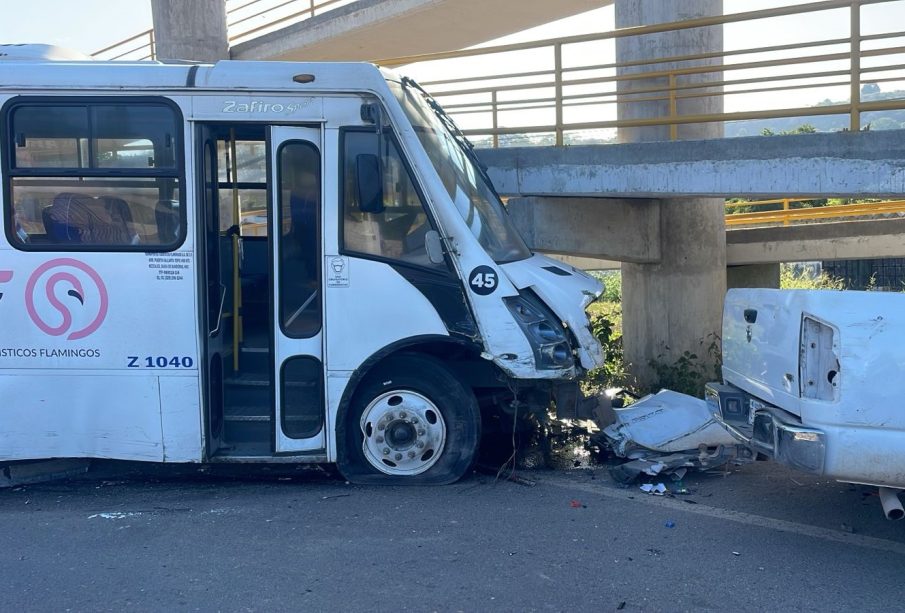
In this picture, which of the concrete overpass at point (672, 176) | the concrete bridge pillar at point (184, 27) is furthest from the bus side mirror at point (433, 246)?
the concrete bridge pillar at point (184, 27)

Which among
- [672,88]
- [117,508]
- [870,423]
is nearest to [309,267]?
[117,508]

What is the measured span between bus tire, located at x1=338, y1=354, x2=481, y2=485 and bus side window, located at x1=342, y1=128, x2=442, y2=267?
79 cm

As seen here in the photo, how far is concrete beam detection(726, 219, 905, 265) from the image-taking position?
12758 mm

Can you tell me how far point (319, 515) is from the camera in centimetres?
570

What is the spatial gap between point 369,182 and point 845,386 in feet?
10.9

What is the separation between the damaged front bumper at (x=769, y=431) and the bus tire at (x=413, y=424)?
1748 mm

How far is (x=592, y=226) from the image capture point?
10.1 metres

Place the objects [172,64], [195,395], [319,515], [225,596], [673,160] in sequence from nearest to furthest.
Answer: [225,596] < [319,515] < [195,395] < [172,64] < [673,160]

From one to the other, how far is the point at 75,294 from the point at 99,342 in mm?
387

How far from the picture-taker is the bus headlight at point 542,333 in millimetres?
6066

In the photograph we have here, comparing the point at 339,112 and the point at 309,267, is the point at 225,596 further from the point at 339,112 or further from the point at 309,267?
the point at 339,112

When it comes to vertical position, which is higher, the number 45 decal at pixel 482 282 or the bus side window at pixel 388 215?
the bus side window at pixel 388 215

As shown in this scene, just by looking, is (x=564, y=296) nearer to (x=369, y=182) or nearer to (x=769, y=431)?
(x=369, y=182)

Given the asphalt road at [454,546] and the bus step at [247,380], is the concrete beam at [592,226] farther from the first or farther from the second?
the bus step at [247,380]
